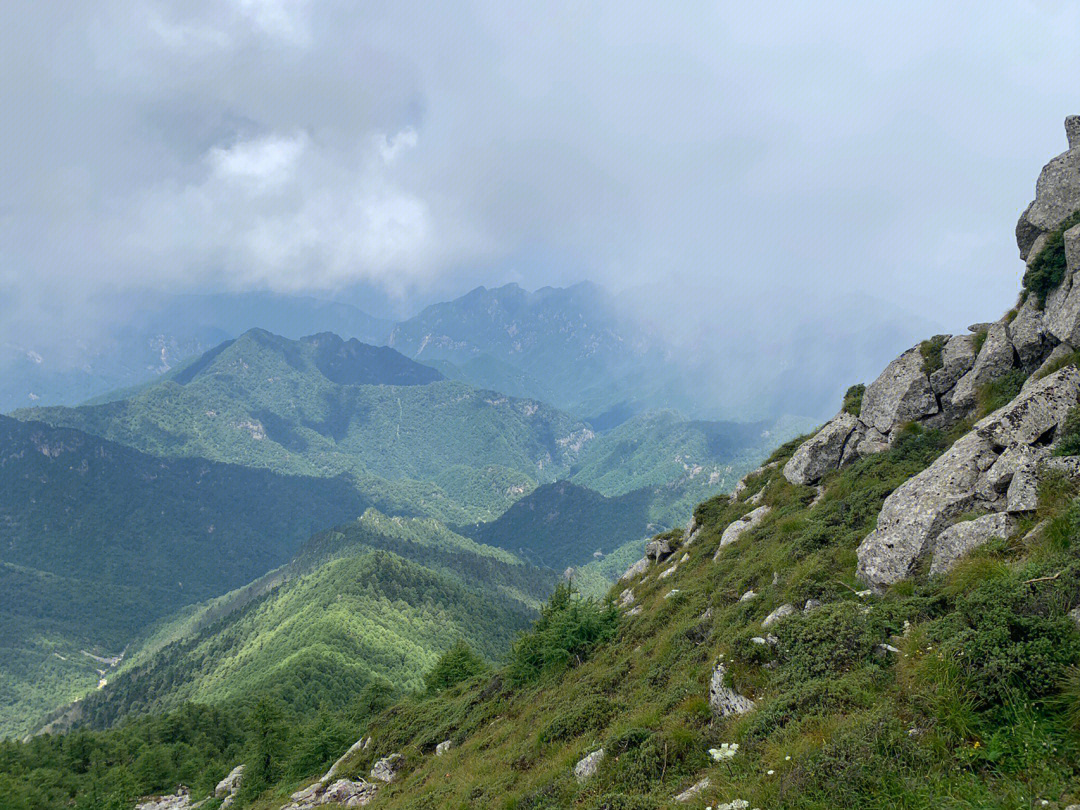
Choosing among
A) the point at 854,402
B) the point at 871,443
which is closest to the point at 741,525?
the point at 871,443

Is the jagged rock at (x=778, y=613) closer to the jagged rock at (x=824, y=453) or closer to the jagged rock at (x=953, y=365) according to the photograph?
the jagged rock at (x=824, y=453)

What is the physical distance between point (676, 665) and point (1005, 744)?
12.0 metres

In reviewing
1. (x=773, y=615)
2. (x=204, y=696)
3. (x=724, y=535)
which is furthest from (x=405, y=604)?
(x=773, y=615)

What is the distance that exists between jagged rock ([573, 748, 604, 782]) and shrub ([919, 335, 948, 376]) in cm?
2473

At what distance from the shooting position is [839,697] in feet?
35.6

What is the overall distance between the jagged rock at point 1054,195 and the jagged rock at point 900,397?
7.17 meters

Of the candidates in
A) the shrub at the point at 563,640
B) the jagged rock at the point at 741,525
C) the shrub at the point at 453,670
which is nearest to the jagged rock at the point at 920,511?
the jagged rock at the point at 741,525

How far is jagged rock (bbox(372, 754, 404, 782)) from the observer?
30.9m

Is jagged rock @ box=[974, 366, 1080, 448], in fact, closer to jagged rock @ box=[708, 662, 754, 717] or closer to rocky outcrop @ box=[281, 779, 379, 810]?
jagged rock @ box=[708, 662, 754, 717]

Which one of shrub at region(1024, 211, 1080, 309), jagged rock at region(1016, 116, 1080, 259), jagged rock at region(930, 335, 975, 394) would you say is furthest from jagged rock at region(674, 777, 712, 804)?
jagged rock at region(1016, 116, 1080, 259)

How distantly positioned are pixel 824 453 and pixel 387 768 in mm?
31300

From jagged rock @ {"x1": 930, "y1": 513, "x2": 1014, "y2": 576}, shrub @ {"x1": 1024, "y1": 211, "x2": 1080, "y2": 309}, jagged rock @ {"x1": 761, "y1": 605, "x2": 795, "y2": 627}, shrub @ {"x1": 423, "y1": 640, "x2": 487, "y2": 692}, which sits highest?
shrub @ {"x1": 1024, "y1": 211, "x2": 1080, "y2": 309}

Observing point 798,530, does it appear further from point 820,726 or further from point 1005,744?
point 1005,744

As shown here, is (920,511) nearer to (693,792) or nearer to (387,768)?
(693,792)
